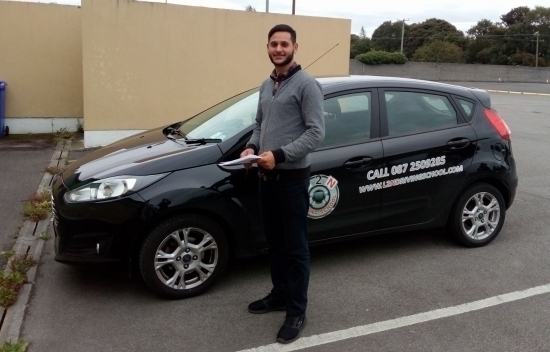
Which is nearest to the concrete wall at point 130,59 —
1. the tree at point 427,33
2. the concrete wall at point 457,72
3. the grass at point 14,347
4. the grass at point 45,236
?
the grass at point 45,236

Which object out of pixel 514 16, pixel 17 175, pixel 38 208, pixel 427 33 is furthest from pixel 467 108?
pixel 514 16

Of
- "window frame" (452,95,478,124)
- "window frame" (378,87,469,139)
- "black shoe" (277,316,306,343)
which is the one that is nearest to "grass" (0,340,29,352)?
"black shoe" (277,316,306,343)

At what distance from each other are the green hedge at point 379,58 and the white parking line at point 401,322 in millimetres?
45582

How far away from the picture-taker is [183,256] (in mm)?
3846

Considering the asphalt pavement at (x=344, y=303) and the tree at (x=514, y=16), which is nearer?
the asphalt pavement at (x=344, y=303)

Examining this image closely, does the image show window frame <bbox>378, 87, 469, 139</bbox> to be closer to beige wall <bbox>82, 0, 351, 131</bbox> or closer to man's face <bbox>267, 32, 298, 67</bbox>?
man's face <bbox>267, 32, 298, 67</bbox>

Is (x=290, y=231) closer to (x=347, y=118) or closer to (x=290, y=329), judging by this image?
(x=290, y=329)

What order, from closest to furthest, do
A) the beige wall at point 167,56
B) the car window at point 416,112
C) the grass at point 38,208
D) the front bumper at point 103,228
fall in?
the front bumper at point 103,228
the car window at point 416,112
the grass at point 38,208
the beige wall at point 167,56

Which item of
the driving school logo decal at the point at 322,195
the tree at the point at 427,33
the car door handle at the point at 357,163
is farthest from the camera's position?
the tree at the point at 427,33

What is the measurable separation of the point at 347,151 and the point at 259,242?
0.99m

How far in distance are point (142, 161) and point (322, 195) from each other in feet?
4.44

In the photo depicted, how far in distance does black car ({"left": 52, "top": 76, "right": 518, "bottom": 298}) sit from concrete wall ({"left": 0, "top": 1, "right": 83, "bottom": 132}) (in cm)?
635

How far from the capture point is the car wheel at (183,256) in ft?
12.4

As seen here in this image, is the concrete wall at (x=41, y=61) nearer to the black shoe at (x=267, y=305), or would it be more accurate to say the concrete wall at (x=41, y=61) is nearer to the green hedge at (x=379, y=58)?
the black shoe at (x=267, y=305)
